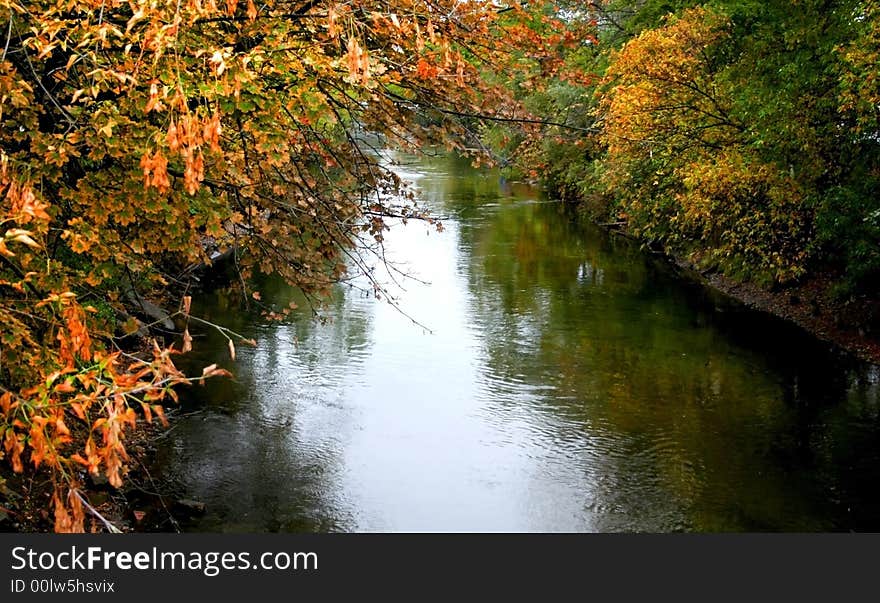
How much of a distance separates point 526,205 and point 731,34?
65.8ft

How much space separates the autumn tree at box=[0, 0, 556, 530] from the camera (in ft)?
15.6

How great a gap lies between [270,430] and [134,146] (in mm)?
8773

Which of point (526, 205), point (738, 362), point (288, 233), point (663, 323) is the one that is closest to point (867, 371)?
point (738, 362)

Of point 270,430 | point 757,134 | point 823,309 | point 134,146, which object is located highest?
point 757,134

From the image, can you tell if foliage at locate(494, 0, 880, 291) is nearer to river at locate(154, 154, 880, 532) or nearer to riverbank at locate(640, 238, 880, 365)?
riverbank at locate(640, 238, 880, 365)

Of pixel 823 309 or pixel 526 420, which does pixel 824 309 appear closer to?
pixel 823 309

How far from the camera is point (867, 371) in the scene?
1773 centimetres

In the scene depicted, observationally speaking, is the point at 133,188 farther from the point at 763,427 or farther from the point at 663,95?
the point at 663,95

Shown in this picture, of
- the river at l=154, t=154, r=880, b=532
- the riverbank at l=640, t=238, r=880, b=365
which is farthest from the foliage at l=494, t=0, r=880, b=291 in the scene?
the river at l=154, t=154, r=880, b=532

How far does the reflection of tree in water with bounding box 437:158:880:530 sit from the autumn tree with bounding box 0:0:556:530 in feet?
18.5

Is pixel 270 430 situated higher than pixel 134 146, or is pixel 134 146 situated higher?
pixel 134 146

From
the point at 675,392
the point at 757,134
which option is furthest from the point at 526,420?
the point at 757,134

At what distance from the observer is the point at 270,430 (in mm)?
14625

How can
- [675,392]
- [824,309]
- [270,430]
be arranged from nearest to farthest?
[270,430], [675,392], [824,309]
